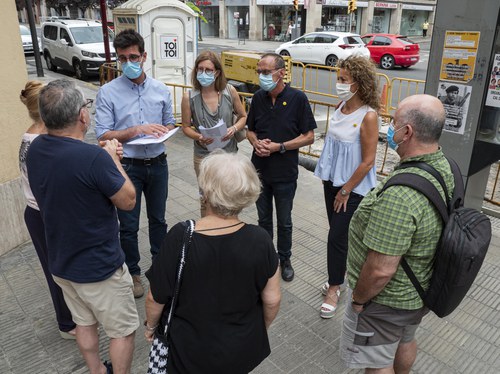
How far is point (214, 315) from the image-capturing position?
5.71 ft

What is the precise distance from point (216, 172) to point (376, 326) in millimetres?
1131

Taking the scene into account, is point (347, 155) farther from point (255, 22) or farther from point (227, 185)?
point (255, 22)

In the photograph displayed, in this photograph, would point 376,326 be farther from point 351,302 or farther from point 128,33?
point 128,33

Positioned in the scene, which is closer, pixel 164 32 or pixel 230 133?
pixel 230 133

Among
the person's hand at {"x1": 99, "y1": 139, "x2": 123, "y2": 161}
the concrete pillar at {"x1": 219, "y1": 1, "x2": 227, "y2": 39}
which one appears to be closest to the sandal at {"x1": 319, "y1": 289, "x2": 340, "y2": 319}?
the person's hand at {"x1": 99, "y1": 139, "x2": 123, "y2": 161}

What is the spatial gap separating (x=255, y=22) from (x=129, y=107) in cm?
3595

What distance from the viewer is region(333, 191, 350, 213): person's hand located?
311 cm

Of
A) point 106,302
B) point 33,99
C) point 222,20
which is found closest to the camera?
point 106,302

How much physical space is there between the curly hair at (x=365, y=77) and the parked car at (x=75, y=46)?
43.4 feet

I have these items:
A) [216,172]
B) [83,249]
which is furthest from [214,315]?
[83,249]

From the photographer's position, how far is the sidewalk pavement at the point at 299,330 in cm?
Result: 281

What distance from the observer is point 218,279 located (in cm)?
169

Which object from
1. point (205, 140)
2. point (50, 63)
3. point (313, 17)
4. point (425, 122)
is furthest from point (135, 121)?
point (313, 17)

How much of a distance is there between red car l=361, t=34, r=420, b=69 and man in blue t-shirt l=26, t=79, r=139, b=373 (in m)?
19.6
